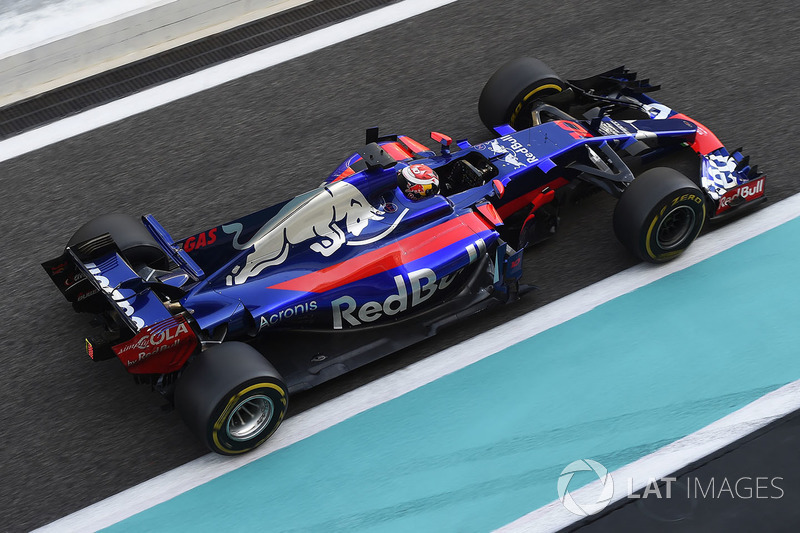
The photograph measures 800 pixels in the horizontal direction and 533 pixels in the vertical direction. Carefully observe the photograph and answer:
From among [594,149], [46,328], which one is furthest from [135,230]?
[594,149]

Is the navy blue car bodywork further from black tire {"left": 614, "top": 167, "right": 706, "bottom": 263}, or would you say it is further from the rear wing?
black tire {"left": 614, "top": 167, "right": 706, "bottom": 263}

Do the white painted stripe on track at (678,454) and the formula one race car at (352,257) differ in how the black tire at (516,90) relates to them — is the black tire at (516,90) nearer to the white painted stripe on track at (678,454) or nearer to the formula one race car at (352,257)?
the formula one race car at (352,257)

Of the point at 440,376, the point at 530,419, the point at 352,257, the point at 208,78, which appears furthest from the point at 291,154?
the point at 530,419

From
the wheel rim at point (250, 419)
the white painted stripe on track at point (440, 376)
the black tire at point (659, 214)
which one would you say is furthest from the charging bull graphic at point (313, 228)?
the black tire at point (659, 214)

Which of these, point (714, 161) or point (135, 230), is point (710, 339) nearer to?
point (714, 161)

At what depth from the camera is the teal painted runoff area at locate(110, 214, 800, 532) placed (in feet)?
18.5

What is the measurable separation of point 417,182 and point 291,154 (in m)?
2.16

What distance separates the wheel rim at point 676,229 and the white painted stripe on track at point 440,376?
0.21 meters

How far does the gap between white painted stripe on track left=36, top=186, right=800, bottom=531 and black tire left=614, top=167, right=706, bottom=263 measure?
0.22m

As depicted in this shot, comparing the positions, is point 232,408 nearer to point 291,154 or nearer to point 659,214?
point 659,214

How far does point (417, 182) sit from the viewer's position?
6457mm

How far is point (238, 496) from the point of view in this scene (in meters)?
5.70

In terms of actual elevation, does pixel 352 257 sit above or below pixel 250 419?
above

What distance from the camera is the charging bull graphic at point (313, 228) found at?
6.14 metres
